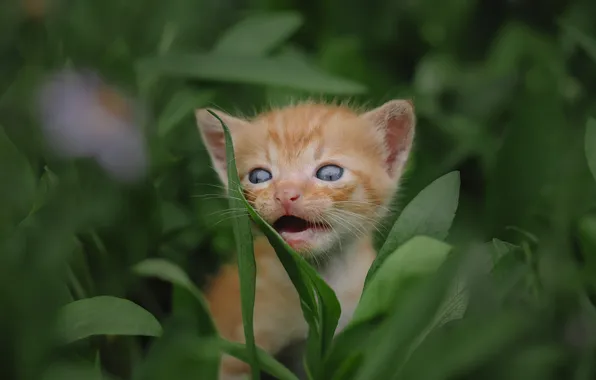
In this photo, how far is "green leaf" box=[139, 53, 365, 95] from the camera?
1.03 m

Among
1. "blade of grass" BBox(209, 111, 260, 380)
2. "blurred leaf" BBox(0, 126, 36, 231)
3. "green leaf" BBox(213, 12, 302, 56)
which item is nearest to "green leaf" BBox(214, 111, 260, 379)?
"blade of grass" BBox(209, 111, 260, 380)

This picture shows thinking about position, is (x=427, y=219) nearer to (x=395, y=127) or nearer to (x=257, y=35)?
(x=395, y=127)

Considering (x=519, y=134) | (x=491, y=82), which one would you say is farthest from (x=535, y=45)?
(x=519, y=134)

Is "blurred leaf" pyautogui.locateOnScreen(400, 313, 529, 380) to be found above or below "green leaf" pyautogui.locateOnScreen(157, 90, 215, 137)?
below

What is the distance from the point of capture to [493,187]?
3.04 ft

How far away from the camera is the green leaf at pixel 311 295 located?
23.2 inches

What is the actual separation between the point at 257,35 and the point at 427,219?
0.65m

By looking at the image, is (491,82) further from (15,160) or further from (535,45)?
(15,160)

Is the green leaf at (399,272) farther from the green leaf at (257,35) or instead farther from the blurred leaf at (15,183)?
the green leaf at (257,35)

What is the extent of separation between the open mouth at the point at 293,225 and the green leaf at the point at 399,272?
0.44ft

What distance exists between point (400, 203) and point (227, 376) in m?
0.27

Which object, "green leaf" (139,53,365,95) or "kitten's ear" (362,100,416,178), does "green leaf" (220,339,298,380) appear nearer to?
"kitten's ear" (362,100,416,178)

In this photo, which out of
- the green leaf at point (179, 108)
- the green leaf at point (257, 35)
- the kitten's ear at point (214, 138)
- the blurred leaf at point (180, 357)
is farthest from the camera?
the green leaf at point (257, 35)

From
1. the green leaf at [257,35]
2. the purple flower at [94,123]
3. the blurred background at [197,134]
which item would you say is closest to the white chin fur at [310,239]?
the blurred background at [197,134]
